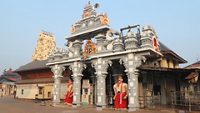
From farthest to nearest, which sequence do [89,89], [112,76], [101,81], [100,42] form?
[89,89] → [112,76] → [100,42] → [101,81]

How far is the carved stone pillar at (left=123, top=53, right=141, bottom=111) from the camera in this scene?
16734 mm

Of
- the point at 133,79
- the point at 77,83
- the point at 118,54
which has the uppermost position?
the point at 118,54

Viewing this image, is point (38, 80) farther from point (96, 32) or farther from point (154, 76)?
point (154, 76)

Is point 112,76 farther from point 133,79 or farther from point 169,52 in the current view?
point 169,52

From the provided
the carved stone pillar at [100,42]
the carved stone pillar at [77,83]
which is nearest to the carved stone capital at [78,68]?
the carved stone pillar at [77,83]

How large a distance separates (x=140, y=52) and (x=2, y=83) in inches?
1599

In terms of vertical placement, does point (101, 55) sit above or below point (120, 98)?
above

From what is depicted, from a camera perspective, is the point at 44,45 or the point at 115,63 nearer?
the point at 115,63

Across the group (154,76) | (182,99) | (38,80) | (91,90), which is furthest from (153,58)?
(38,80)

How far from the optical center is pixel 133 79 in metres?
17.0

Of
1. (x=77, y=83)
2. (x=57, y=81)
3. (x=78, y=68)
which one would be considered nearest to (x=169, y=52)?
(x=78, y=68)

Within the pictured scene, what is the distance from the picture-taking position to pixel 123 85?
1802 cm

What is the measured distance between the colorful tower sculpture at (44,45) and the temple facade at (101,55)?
20025 millimetres

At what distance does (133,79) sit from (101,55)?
3634mm
